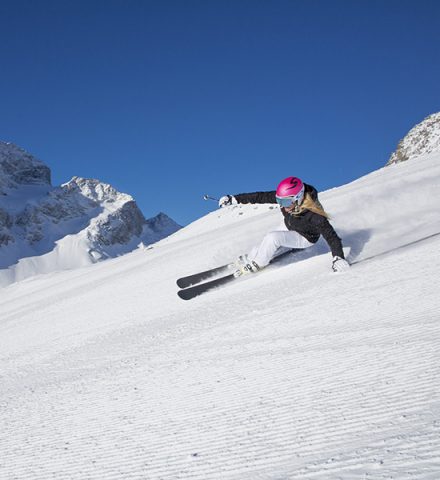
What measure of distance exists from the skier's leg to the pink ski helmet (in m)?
0.65

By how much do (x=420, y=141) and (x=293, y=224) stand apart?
57.7 m

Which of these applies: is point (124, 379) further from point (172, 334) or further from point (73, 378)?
point (172, 334)

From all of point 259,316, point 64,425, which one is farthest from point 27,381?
point 259,316

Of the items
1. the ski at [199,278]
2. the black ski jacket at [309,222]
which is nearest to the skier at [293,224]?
the black ski jacket at [309,222]

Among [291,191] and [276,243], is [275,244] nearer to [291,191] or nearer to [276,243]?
[276,243]

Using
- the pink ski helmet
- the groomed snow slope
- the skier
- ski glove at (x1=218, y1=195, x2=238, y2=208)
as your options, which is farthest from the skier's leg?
ski glove at (x1=218, y1=195, x2=238, y2=208)

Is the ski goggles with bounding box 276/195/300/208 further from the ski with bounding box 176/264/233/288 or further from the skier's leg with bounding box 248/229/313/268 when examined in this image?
the ski with bounding box 176/264/233/288

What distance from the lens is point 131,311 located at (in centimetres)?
858

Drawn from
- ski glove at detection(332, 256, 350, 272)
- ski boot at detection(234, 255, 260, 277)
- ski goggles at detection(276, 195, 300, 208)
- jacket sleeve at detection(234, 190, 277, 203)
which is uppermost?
jacket sleeve at detection(234, 190, 277, 203)

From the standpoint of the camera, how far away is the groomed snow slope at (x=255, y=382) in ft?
7.57

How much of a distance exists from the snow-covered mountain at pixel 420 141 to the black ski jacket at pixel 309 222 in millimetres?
52332

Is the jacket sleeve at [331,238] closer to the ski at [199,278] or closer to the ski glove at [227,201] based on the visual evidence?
the ski glove at [227,201]

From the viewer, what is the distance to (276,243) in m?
7.53

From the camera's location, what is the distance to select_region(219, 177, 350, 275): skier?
6.83 metres
